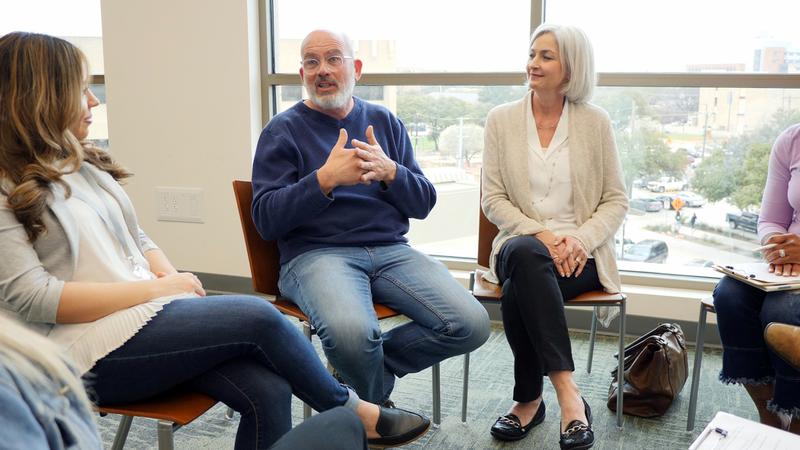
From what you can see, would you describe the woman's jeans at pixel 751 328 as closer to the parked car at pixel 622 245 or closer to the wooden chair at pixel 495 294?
the wooden chair at pixel 495 294

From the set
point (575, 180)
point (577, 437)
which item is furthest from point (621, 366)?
point (575, 180)

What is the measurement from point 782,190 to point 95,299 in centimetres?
208

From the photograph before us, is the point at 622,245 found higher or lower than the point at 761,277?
lower

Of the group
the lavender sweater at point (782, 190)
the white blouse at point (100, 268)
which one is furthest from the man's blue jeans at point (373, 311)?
the lavender sweater at point (782, 190)

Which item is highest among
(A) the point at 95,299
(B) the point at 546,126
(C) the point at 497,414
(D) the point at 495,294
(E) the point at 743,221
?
(B) the point at 546,126

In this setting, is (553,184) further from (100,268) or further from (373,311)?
(100,268)

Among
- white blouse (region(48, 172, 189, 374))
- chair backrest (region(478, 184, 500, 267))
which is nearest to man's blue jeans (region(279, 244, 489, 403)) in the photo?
chair backrest (region(478, 184, 500, 267))

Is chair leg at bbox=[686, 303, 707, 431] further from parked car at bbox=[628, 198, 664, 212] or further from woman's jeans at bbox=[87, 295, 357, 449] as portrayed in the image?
woman's jeans at bbox=[87, 295, 357, 449]

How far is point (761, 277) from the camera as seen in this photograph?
214 centimetres

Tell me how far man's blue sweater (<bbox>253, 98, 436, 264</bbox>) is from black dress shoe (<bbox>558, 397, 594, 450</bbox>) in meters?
0.79

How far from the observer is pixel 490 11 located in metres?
3.34

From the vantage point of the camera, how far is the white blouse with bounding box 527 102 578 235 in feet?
8.10

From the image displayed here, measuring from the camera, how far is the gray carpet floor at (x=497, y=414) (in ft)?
7.41

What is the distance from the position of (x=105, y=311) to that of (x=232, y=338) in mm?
268
